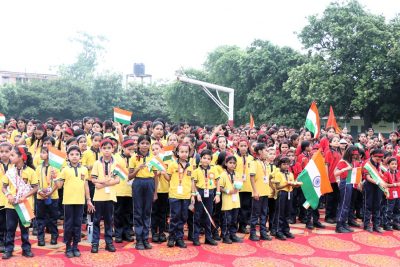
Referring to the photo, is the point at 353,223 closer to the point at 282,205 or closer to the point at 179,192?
the point at 282,205

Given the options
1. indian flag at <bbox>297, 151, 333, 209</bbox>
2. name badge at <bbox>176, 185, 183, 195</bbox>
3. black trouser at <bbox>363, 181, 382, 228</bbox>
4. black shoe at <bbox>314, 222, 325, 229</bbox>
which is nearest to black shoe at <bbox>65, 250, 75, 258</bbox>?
name badge at <bbox>176, 185, 183, 195</bbox>

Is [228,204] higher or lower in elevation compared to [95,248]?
higher

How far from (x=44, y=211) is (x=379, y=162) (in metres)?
4.94

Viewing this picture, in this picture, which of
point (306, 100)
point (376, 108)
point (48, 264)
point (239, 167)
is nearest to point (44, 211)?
point (48, 264)

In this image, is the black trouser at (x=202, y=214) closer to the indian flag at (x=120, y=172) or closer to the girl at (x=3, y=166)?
the indian flag at (x=120, y=172)

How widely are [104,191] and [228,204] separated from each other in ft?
5.31

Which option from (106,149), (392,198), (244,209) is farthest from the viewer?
(392,198)

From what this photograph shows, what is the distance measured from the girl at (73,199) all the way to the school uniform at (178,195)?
1.00 metres

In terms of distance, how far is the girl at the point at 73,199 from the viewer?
4.69 meters

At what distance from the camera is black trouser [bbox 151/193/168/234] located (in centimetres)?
546

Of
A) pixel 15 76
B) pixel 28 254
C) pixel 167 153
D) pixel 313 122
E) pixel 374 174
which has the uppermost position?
pixel 15 76

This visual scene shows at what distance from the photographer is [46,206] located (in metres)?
5.10

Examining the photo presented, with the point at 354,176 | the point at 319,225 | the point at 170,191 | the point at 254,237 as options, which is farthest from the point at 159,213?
the point at 354,176

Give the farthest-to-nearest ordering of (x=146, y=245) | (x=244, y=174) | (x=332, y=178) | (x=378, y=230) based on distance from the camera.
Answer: (x=332, y=178), (x=378, y=230), (x=244, y=174), (x=146, y=245)
